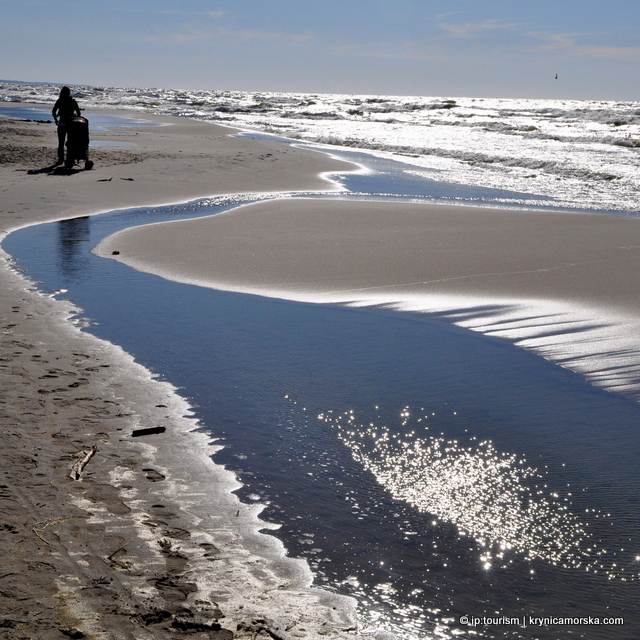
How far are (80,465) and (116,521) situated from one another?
0.51 metres

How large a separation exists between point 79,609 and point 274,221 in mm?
8232

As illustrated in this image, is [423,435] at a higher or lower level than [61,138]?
lower

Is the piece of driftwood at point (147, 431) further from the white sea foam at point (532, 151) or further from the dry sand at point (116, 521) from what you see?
the white sea foam at point (532, 151)

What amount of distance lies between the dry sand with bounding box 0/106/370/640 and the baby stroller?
10.2 meters

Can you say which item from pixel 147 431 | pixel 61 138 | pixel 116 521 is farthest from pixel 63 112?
pixel 116 521

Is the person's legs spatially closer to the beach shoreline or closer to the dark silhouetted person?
the dark silhouetted person

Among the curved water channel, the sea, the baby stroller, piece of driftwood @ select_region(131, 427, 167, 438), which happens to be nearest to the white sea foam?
the baby stroller

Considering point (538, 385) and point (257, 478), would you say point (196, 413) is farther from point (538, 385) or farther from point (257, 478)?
point (538, 385)

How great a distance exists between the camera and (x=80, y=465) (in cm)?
327

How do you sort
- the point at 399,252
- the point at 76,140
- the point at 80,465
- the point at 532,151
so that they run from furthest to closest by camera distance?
1. the point at 532,151
2. the point at 76,140
3. the point at 399,252
4. the point at 80,465

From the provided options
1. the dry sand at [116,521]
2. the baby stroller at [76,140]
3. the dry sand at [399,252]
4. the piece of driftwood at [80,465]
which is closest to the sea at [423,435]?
the dry sand at [116,521]

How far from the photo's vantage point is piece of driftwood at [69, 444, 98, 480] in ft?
10.5

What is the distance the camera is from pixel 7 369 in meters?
4.39

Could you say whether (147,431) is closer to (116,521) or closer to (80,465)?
(80,465)
